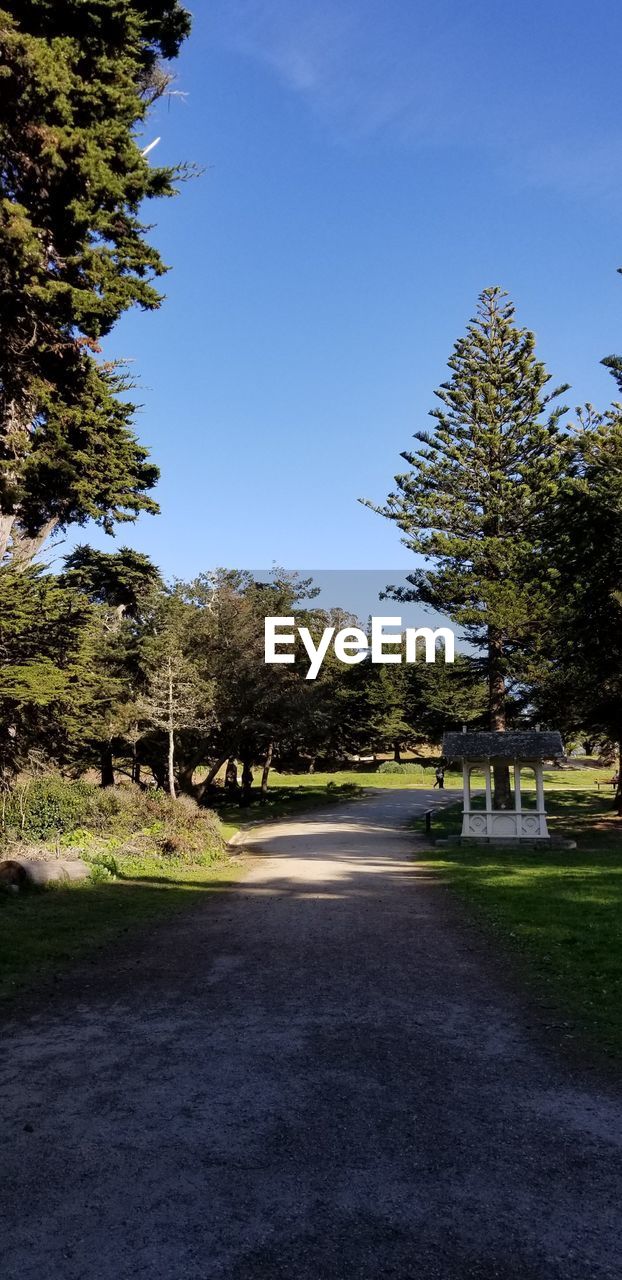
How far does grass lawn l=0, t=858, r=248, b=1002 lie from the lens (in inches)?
348

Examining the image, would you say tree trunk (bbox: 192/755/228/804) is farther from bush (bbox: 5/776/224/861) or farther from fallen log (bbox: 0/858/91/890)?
fallen log (bbox: 0/858/91/890)

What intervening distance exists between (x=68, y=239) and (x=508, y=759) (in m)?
17.6

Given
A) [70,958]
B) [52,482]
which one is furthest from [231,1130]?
[52,482]

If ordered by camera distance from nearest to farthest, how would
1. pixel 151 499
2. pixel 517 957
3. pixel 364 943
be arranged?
pixel 517 957, pixel 364 943, pixel 151 499

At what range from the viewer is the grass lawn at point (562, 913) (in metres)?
7.11

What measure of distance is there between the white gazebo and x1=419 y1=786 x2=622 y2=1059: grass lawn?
105cm

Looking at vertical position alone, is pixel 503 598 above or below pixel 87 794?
above

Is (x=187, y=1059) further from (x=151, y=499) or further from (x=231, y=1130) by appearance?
(x=151, y=499)

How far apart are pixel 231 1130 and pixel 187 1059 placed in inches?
50.7

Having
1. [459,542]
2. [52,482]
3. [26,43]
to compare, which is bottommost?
[52,482]

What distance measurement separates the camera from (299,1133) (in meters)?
4.55

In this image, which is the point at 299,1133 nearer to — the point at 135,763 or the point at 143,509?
the point at 143,509

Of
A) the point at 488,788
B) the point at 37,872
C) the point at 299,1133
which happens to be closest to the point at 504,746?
the point at 488,788

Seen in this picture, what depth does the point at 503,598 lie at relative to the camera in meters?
28.1
